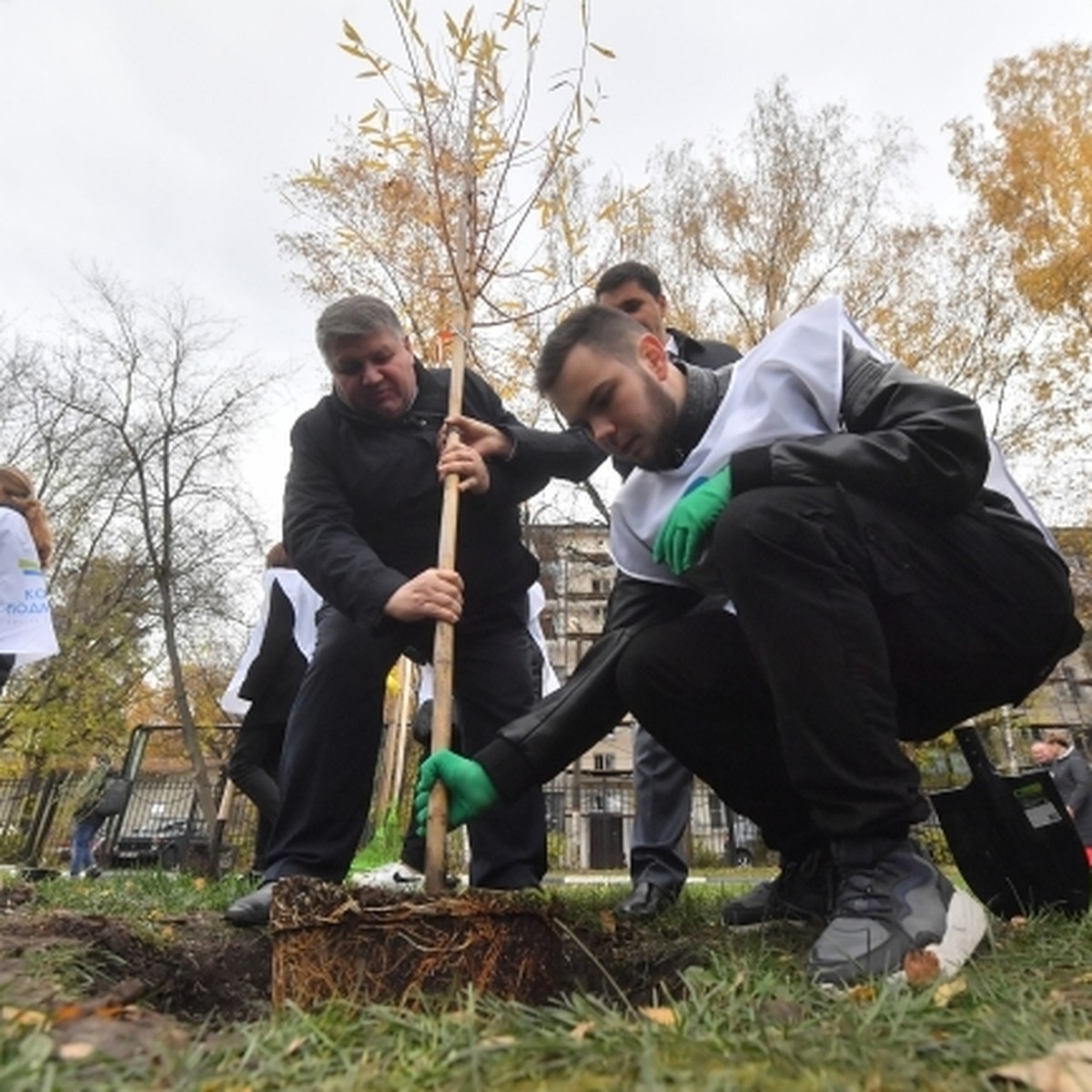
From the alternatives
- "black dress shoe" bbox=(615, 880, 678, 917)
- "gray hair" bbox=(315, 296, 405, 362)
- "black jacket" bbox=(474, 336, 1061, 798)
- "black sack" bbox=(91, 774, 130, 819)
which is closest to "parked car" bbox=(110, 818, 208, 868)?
"black sack" bbox=(91, 774, 130, 819)

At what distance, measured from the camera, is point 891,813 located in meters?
1.70

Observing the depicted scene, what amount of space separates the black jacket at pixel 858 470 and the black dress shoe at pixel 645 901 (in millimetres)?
884

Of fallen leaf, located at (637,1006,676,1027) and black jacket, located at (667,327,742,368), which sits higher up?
black jacket, located at (667,327,742,368)

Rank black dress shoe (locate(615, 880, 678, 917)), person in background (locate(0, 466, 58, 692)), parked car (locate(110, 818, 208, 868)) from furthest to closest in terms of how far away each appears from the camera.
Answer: parked car (locate(110, 818, 208, 868))
person in background (locate(0, 466, 58, 692))
black dress shoe (locate(615, 880, 678, 917))

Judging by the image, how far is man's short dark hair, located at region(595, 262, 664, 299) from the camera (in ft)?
14.3

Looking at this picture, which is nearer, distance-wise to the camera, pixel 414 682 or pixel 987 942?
pixel 987 942

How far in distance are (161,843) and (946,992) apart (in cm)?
1233

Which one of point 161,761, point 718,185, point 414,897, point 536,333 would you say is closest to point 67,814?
point 536,333

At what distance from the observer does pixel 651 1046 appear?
40.1 inches

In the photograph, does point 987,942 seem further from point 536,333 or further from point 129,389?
point 129,389

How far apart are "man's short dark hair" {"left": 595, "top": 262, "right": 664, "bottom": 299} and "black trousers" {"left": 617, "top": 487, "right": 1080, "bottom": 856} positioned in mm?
2454

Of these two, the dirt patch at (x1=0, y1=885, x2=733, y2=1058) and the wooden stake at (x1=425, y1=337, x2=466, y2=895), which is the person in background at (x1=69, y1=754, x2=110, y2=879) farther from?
the wooden stake at (x1=425, y1=337, x2=466, y2=895)

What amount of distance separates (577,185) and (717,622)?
1180cm

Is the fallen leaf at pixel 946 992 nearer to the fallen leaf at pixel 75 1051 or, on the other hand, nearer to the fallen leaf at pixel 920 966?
the fallen leaf at pixel 920 966
